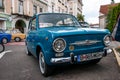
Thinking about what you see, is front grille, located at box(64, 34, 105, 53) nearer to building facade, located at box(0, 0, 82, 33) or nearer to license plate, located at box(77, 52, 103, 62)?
license plate, located at box(77, 52, 103, 62)

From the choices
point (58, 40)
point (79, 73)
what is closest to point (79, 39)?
point (58, 40)

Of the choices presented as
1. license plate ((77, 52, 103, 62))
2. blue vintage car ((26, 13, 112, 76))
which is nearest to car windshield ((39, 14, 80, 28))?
blue vintage car ((26, 13, 112, 76))

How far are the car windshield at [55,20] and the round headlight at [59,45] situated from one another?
4.81ft

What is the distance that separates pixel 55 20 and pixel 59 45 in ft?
5.71

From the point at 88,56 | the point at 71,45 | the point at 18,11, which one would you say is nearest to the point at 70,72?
the point at 88,56

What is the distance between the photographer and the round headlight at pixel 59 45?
416 cm

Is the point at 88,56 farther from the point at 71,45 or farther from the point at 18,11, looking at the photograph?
the point at 18,11

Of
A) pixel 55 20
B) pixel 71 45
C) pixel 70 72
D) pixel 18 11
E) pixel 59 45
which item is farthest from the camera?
pixel 18 11

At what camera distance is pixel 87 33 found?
4.47 metres

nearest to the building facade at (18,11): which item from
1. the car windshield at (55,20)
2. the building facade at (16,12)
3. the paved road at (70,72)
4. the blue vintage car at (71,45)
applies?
the building facade at (16,12)

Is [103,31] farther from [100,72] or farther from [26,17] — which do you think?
[26,17]

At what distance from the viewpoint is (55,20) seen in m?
5.77

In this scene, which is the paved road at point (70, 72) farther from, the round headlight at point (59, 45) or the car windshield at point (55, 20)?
the car windshield at point (55, 20)

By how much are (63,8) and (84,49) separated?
40336 millimetres
